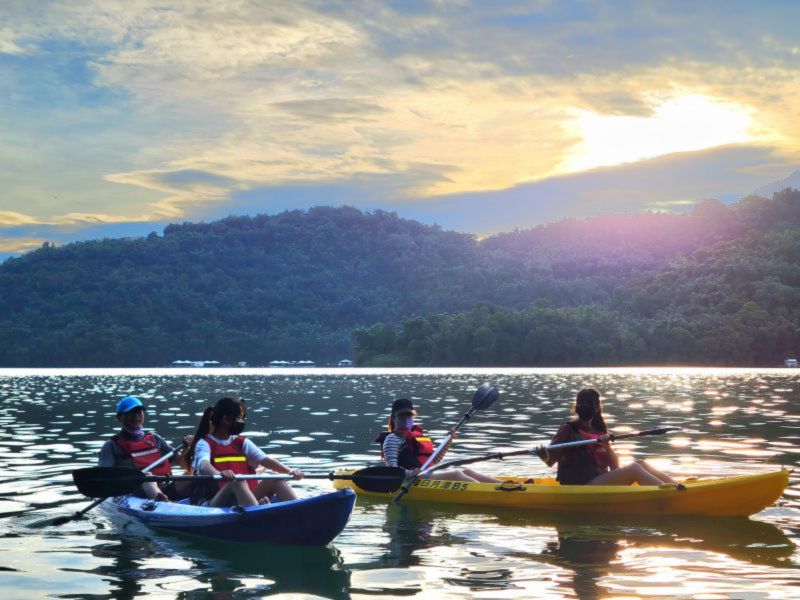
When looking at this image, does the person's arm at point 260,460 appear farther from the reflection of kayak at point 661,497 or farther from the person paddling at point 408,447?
the reflection of kayak at point 661,497

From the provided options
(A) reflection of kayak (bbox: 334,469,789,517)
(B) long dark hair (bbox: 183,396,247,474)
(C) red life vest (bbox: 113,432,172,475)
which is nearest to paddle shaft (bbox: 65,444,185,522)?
(C) red life vest (bbox: 113,432,172,475)

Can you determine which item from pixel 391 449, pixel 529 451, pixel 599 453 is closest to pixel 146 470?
pixel 391 449

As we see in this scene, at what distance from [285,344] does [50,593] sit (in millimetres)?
163485

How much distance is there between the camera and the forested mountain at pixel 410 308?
125312 millimetres

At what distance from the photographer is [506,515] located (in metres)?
13.2

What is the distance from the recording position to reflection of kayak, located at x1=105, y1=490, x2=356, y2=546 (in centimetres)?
1052

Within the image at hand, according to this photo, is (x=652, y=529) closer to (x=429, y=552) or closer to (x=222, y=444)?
(x=429, y=552)

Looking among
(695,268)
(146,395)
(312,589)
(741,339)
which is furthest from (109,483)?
(695,268)

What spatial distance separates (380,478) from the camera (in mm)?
11961

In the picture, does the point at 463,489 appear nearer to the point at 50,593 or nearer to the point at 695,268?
the point at 50,593

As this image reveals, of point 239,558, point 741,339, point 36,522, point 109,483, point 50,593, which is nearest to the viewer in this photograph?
point 50,593

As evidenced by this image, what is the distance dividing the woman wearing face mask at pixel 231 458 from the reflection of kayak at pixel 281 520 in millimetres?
274

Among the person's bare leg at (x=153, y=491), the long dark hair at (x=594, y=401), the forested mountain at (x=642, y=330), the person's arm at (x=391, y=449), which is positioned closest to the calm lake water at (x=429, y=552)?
the person's bare leg at (x=153, y=491)

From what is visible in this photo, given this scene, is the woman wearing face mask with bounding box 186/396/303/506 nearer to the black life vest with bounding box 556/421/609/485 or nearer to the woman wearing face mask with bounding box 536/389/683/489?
the woman wearing face mask with bounding box 536/389/683/489
